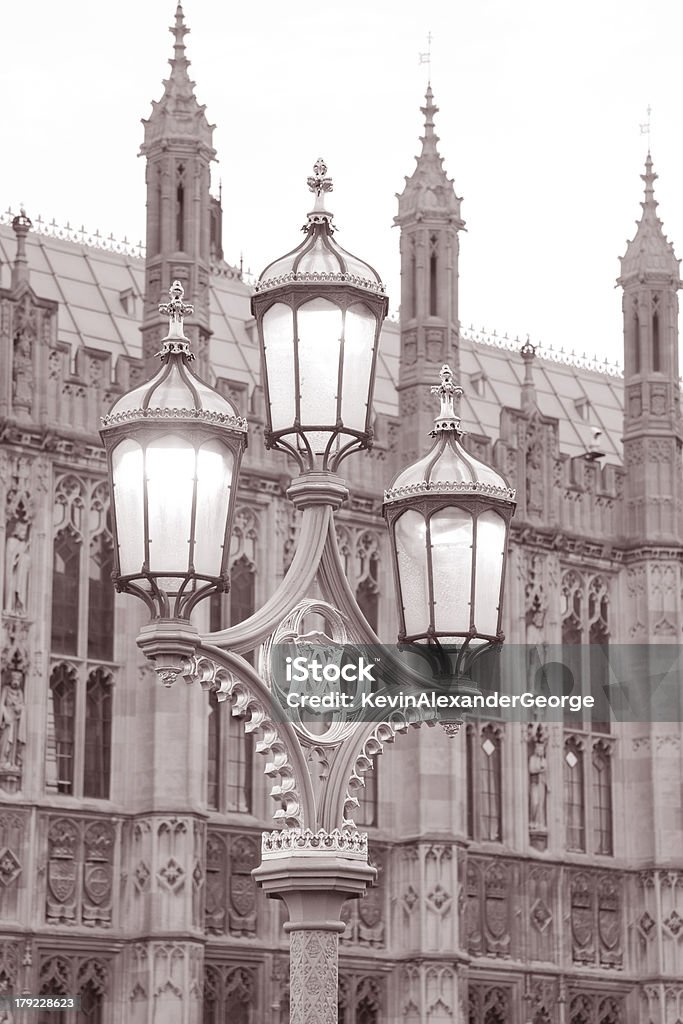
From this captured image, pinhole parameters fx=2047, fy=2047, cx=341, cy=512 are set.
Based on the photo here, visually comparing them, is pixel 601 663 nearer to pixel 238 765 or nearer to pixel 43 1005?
pixel 238 765

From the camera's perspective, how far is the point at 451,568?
30.9 feet

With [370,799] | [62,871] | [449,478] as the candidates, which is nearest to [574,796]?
[370,799]

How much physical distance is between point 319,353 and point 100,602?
17.0 metres

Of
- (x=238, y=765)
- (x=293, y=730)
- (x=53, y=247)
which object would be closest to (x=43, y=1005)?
(x=238, y=765)

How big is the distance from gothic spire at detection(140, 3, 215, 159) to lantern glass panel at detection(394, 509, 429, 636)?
1826cm

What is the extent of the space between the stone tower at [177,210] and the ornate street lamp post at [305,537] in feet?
54.8

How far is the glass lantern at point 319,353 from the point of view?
9.62 metres

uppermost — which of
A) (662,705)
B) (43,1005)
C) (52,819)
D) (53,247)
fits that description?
(53,247)

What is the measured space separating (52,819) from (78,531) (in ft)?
12.1

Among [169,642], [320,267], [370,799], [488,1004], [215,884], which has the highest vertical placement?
[320,267]

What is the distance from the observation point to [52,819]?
2506cm

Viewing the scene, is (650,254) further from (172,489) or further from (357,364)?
(172,489)

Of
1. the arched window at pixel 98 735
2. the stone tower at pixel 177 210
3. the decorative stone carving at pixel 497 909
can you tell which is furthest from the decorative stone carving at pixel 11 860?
the decorative stone carving at pixel 497 909

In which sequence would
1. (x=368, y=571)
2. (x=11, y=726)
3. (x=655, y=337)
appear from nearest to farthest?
(x=11, y=726) < (x=368, y=571) < (x=655, y=337)
